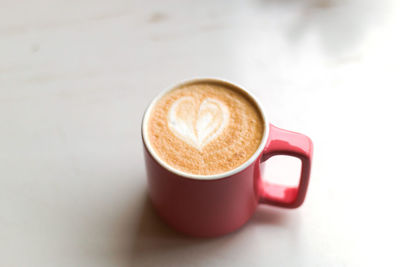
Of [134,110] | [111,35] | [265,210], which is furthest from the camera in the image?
[111,35]

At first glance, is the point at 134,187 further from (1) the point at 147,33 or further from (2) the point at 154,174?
(1) the point at 147,33

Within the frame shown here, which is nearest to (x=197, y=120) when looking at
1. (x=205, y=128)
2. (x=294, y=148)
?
(x=205, y=128)

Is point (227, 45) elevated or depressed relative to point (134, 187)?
elevated

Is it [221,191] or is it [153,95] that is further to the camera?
[153,95]

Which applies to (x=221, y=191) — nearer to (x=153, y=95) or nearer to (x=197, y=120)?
(x=197, y=120)

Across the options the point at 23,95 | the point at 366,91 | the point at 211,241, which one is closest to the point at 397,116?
the point at 366,91

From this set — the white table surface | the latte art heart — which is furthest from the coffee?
the white table surface
